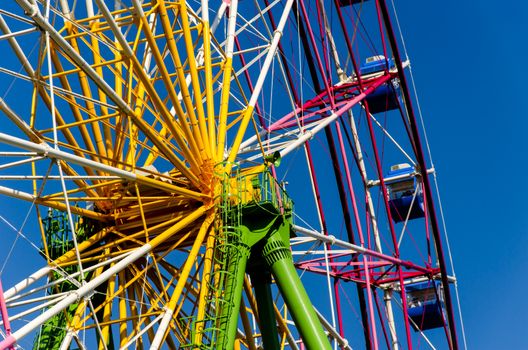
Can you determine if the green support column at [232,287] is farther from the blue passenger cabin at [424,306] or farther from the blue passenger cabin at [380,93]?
the blue passenger cabin at [424,306]

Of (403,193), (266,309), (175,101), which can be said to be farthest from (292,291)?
(403,193)

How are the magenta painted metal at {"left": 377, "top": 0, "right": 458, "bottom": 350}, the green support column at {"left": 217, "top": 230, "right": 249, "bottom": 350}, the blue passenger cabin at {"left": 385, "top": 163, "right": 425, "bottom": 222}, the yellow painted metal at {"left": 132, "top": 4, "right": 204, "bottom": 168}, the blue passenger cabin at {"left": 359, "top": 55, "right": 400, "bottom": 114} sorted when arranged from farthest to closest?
the blue passenger cabin at {"left": 385, "top": 163, "right": 425, "bottom": 222} → the blue passenger cabin at {"left": 359, "top": 55, "right": 400, "bottom": 114} → the magenta painted metal at {"left": 377, "top": 0, "right": 458, "bottom": 350} → the yellow painted metal at {"left": 132, "top": 4, "right": 204, "bottom": 168} → the green support column at {"left": 217, "top": 230, "right": 249, "bottom": 350}

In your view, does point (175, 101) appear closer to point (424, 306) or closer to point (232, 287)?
point (232, 287)

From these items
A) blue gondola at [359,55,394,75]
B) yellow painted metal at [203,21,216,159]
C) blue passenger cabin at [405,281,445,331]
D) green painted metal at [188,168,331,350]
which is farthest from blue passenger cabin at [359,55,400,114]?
green painted metal at [188,168,331,350]

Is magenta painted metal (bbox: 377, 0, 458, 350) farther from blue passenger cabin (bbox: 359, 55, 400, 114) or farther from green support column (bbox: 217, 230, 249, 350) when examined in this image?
green support column (bbox: 217, 230, 249, 350)

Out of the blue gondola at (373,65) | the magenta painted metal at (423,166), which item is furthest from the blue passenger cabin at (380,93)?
the magenta painted metal at (423,166)

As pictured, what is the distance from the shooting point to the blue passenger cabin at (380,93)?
4525 cm

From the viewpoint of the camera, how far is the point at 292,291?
29484 millimetres

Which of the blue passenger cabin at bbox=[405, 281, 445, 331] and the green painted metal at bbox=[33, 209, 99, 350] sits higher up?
the green painted metal at bbox=[33, 209, 99, 350]

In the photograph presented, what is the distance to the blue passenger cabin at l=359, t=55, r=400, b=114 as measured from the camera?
45250 mm

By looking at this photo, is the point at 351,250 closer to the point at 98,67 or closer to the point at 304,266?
the point at 304,266

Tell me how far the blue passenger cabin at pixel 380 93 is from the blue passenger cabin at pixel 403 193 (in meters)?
2.79

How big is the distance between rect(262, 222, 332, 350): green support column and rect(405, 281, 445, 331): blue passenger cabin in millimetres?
17821

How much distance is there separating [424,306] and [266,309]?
17897 mm
